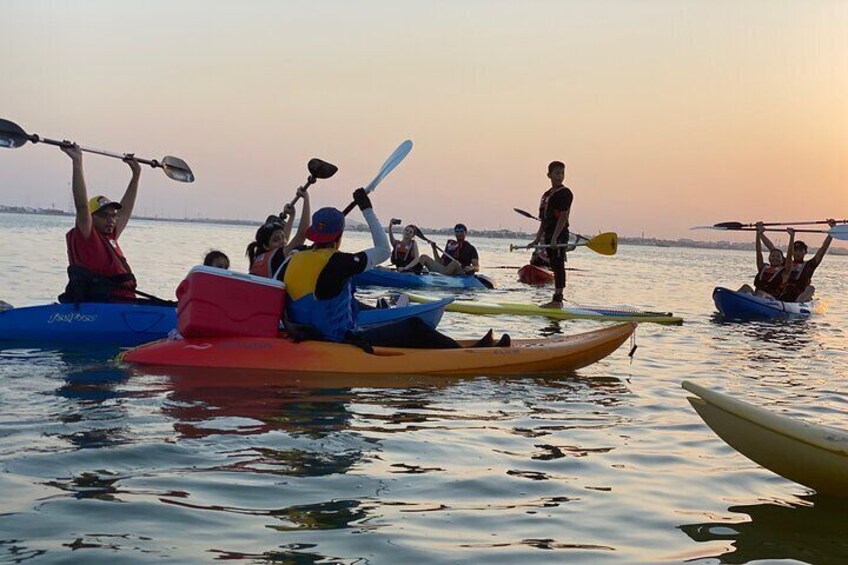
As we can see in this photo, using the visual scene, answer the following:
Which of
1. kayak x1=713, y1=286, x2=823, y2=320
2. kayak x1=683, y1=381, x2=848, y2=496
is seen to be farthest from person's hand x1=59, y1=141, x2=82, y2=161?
kayak x1=713, y1=286, x2=823, y2=320

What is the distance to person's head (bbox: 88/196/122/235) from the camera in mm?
8703

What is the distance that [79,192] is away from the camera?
8250 millimetres

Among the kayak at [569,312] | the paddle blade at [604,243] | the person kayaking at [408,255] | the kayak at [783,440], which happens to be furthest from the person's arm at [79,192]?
the person kayaking at [408,255]

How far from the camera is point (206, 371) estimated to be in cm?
738

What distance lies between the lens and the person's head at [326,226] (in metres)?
7.11

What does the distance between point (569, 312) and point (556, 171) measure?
1.91 m

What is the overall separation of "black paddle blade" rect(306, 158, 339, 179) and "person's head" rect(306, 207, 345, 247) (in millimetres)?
3248

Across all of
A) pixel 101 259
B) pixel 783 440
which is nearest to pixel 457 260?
pixel 101 259

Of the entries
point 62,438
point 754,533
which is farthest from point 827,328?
point 62,438

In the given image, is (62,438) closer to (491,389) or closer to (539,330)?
(491,389)

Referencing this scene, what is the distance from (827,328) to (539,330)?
5072 mm

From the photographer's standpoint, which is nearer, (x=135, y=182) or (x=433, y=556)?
(x=433, y=556)

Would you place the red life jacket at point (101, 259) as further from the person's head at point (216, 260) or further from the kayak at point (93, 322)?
the person's head at point (216, 260)

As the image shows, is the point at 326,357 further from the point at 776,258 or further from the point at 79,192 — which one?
A: the point at 776,258
